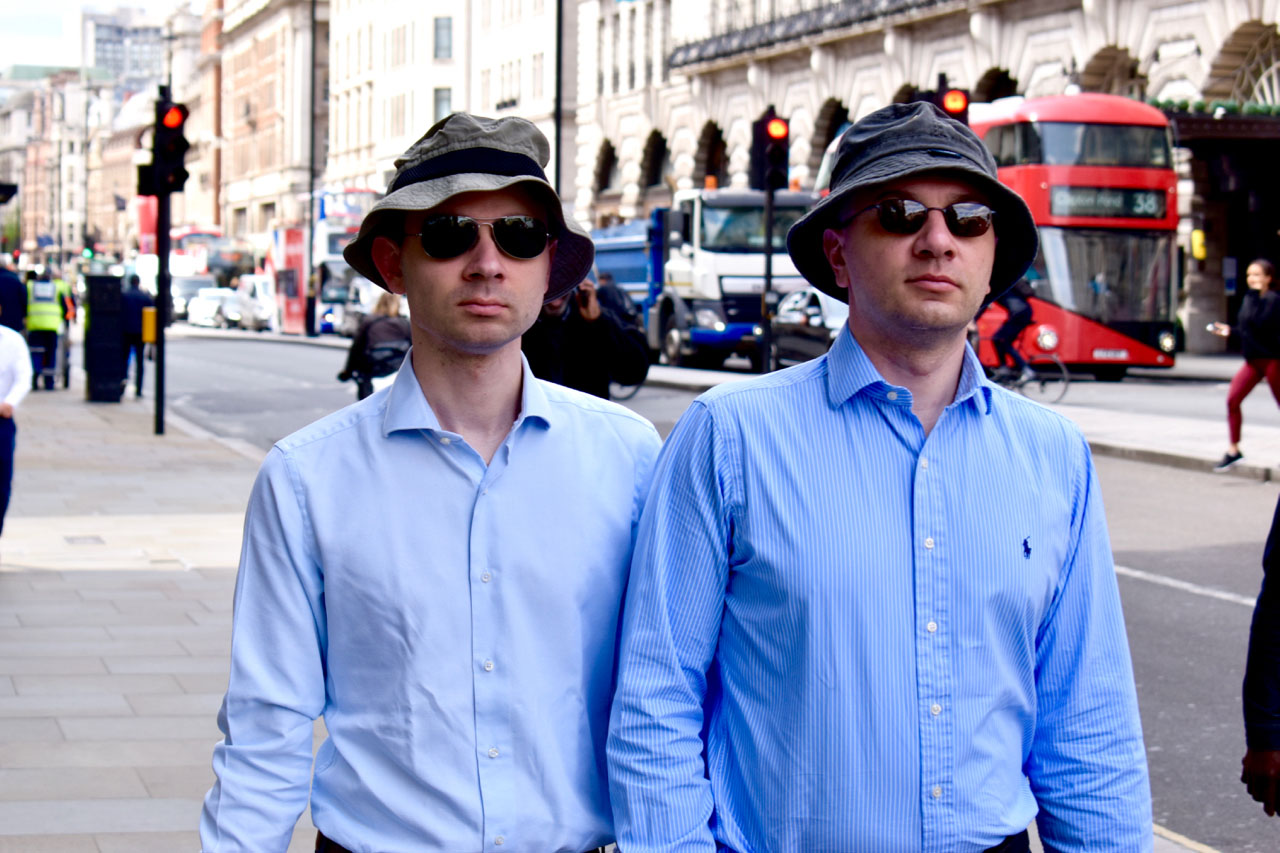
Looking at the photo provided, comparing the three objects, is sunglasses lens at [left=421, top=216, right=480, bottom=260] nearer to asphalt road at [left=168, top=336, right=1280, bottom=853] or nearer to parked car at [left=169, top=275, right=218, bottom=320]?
asphalt road at [left=168, top=336, right=1280, bottom=853]

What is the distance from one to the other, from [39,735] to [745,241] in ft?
84.6

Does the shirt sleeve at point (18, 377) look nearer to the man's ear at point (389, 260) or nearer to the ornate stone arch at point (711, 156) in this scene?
the man's ear at point (389, 260)

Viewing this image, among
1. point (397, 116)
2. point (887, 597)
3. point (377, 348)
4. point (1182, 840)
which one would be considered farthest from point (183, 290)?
point (887, 597)

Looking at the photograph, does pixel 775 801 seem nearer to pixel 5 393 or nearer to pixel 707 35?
pixel 5 393

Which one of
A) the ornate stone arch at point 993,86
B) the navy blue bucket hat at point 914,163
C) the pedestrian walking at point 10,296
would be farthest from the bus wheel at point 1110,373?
the navy blue bucket hat at point 914,163

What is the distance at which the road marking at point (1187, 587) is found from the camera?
30.1ft

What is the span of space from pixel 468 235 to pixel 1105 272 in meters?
25.6

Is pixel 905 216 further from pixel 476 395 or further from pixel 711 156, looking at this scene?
pixel 711 156

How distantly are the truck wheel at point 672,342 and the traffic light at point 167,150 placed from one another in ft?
46.8

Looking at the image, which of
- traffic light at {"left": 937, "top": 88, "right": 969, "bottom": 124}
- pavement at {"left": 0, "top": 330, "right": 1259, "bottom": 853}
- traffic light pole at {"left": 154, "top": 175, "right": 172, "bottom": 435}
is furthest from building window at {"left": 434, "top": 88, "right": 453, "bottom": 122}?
traffic light at {"left": 937, "top": 88, "right": 969, "bottom": 124}

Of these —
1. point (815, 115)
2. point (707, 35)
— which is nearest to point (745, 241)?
point (815, 115)

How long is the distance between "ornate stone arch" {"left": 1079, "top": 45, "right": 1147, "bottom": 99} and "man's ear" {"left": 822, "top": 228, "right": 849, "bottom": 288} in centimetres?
3475

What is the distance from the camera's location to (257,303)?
63531 mm

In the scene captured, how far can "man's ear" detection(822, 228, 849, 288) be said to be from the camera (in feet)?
9.21
